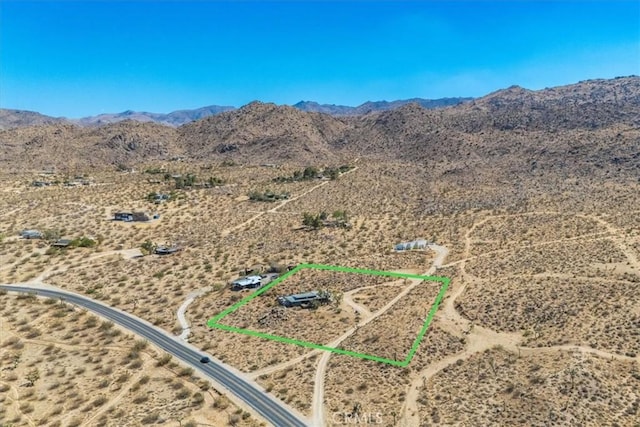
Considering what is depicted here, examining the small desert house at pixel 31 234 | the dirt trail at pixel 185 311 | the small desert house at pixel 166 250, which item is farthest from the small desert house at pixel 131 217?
the dirt trail at pixel 185 311

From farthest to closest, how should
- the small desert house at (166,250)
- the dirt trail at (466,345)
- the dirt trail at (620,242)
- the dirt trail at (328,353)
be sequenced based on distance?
the small desert house at (166,250) < the dirt trail at (620,242) < the dirt trail at (466,345) < the dirt trail at (328,353)

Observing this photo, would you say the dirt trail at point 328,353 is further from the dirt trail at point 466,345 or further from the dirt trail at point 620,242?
the dirt trail at point 620,242

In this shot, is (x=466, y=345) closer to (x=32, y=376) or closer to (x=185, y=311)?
(x=185, y=311)

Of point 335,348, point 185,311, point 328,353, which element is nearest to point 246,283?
point 185,311

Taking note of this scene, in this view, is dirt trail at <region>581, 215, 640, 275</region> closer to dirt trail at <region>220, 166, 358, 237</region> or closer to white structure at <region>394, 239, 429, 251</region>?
white structure at <region>394, 239, 429, 251</region>

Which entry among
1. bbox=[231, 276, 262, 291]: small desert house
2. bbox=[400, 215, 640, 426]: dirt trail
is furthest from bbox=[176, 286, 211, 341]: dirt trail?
bbox=[400, 215, 640, 426]: dirt trail

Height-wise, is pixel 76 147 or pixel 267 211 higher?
pixel 76 147

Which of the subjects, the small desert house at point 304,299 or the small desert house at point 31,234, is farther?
the small desert house at point 31,234
